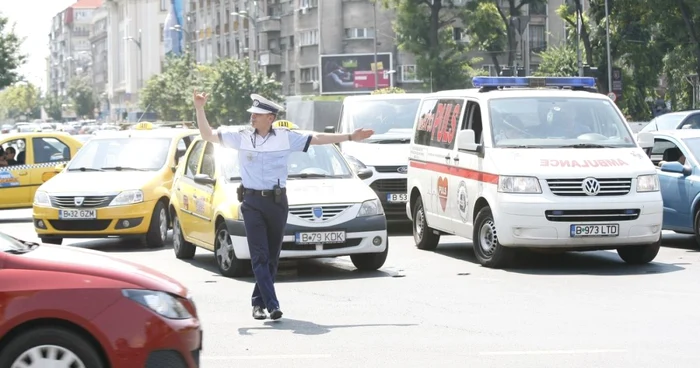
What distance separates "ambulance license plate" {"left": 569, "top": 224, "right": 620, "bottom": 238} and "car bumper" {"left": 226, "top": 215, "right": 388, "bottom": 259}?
195cm

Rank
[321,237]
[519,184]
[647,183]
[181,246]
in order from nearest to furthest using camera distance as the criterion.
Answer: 1. [321,237]
2. [519,184]
3. [647,183]
4. [181,246]

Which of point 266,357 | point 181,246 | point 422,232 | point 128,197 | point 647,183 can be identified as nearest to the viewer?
point 266,357

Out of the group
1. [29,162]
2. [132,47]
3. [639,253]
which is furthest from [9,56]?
[132,47]

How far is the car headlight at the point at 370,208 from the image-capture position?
46.4ft

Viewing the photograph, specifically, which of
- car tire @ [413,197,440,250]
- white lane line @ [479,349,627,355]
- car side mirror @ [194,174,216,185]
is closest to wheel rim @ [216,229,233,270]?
car side mirror @ [194,174,216,185]

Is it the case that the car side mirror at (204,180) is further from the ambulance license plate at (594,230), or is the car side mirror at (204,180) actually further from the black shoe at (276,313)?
the black shoe at (276,313)

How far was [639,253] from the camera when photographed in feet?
48.7

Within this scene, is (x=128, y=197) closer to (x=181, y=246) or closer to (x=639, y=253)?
(x=181, y=246)

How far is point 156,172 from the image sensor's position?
19.0 metres

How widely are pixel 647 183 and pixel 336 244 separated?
10.9 ft

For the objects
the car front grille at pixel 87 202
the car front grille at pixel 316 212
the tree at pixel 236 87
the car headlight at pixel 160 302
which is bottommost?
the car front grille at pixel 87 202

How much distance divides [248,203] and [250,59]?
89.2 meters

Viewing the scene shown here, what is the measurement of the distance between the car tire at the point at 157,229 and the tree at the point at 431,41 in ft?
164

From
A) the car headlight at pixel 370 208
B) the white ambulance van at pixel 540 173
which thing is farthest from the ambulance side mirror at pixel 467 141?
the car headlight at pixel 370 208
